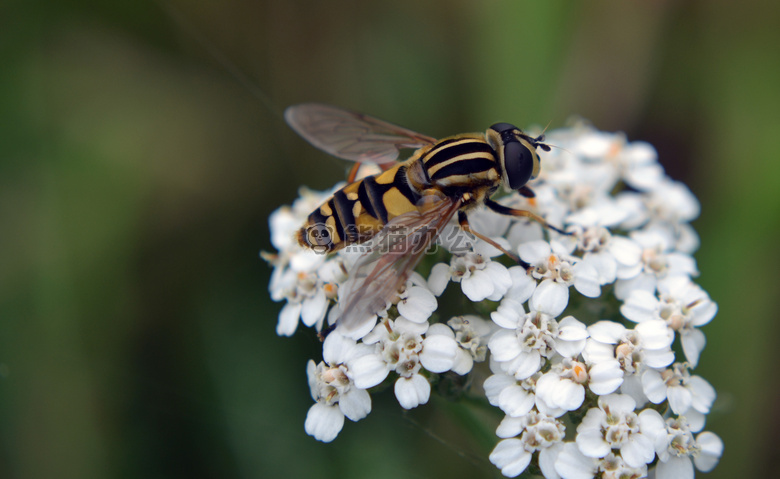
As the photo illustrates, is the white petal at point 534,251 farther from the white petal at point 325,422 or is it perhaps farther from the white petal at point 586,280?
the white petal at point 325,422

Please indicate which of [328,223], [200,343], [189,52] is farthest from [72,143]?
[328,223]

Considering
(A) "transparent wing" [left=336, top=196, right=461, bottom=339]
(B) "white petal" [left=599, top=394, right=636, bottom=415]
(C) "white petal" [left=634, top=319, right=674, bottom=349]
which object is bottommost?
(B) "white petal" [left=599, top=394, right=636, bottom=415]

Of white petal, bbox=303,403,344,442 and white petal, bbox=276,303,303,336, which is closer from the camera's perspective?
white petal, bbox=303,403,344,442

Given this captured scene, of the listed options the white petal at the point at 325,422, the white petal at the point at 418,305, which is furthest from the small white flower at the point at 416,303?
the white petal at the point at 325,422

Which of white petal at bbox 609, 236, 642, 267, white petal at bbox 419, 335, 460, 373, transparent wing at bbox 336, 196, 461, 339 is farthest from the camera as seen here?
white petal at bbox 609, 236, 642, 267

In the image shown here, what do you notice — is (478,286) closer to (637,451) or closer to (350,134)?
(637,451)

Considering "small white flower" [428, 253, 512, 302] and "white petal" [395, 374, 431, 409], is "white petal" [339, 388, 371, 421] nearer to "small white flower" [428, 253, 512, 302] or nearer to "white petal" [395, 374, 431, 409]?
"white petal" [395, 374, 431, 409]

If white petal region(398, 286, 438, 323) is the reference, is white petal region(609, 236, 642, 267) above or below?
above

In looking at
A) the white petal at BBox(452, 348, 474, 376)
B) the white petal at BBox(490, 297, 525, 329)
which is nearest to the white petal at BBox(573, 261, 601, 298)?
the white petal at BBox(490, 297, 525, 329)
